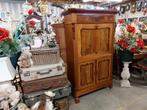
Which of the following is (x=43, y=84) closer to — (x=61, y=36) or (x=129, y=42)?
(x=61, y=36)

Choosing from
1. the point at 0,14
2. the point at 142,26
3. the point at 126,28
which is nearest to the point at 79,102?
the point at 126,28

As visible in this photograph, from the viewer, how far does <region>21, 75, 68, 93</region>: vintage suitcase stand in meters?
1.77

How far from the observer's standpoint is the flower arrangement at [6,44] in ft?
4.34

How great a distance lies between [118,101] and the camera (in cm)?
239

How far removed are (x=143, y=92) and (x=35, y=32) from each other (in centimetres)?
224

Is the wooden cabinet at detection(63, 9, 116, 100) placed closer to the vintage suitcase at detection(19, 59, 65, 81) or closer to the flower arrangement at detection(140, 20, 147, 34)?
the vintage suitcase at detection(19, 59, 65, 81)

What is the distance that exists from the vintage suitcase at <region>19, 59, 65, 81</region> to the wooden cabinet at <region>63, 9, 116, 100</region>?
0.43 m

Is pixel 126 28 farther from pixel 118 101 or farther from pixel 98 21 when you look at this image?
pixel 118 101

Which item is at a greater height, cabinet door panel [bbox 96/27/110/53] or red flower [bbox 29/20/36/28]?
red flower [bbox 29/20/36/28]

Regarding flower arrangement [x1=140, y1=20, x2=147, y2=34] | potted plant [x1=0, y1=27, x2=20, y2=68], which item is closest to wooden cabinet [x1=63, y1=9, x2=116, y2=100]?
potted plant [x1=0, y1=27, x2=20, y2=68]

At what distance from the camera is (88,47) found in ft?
7.74

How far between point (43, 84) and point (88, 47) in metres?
0.97

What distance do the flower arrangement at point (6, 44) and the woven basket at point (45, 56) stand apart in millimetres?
300

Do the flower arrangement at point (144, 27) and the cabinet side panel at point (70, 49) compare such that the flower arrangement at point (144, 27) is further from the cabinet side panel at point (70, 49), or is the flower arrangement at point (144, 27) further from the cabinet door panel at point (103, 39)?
the cabinet side panel at point (70, 49)
